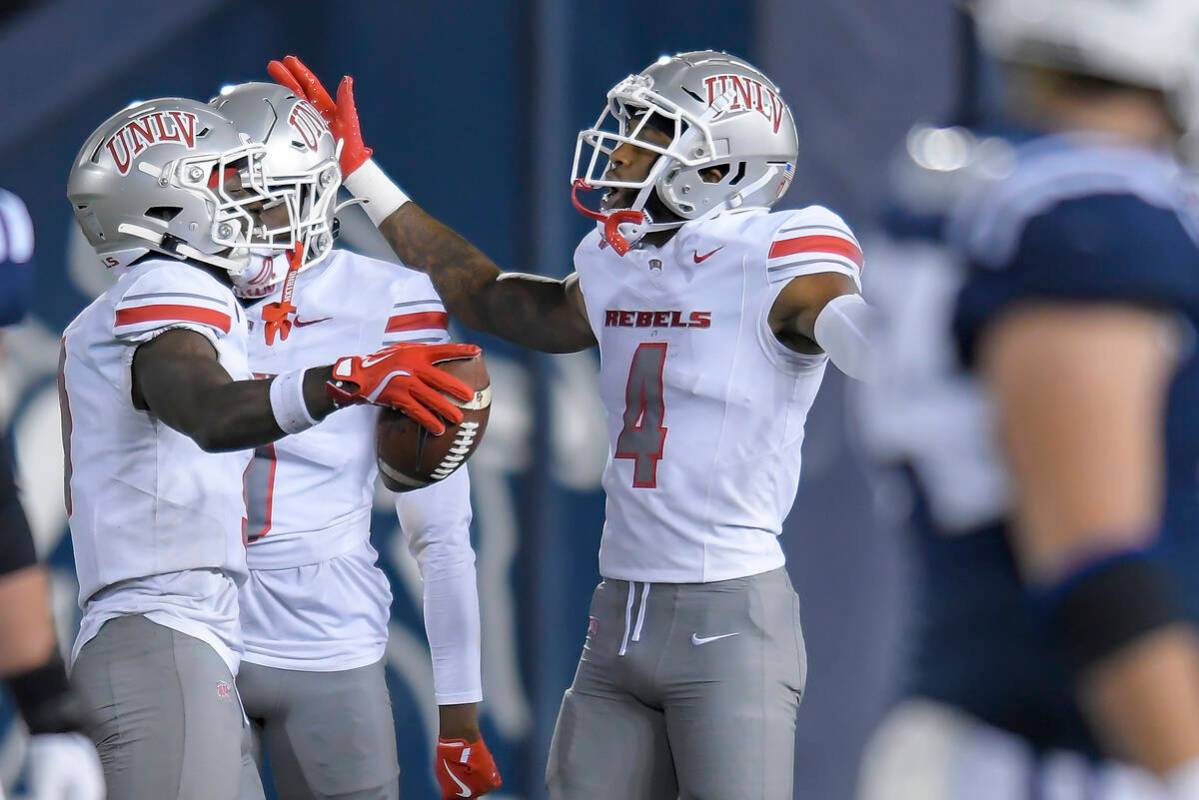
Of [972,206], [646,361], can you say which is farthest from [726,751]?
[972,206]

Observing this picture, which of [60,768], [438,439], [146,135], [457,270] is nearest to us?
[60,768]

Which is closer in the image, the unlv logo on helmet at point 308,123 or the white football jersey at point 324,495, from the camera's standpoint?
the white football jersey at point 324,495

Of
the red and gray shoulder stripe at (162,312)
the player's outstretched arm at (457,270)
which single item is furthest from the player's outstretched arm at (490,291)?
the red and gray shoulder stripe at (162,312)

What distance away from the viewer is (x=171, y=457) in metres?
2.49

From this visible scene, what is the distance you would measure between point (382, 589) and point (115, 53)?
193 cm

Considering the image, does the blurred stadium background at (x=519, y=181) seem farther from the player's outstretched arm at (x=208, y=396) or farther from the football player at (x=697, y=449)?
the player's outstretched arm at (x=208, y=396)

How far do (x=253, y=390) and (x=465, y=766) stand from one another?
3.29 ft

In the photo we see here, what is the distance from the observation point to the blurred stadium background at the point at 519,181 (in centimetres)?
406

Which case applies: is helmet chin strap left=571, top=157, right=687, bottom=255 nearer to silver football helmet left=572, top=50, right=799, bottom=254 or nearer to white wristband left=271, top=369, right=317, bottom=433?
silver football helmet left=572, top=50, right=799, bottom=254

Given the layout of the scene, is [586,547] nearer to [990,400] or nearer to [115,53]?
[115,53]

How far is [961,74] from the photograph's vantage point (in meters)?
3.99

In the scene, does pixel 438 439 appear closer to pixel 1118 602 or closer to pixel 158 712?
pixel 158 712

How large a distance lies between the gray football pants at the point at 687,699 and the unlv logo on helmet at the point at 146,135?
1.00 m

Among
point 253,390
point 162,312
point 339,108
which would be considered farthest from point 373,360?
point 339,108
